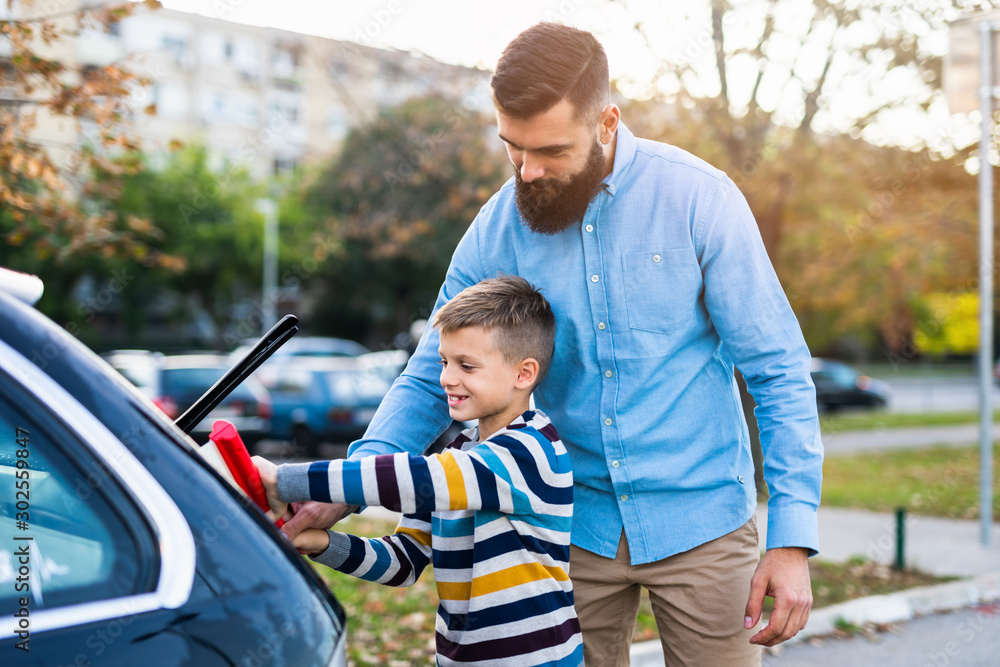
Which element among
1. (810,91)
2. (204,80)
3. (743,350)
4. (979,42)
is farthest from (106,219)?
(204,80)

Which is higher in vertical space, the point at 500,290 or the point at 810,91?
the point at 810,91

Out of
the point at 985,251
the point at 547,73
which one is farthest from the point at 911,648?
the point at 547,73

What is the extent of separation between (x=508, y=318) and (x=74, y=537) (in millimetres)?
962

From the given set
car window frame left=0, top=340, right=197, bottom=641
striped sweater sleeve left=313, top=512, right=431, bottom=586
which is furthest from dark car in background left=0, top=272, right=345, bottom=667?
striped sweater sleeve left=313, top=512, right=431, bottom=586

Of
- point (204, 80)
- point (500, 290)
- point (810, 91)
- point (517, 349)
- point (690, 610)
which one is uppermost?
point (204, 80)

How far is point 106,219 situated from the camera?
16.9 feet

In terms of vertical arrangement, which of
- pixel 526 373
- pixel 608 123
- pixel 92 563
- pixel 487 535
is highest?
pixel 608 123

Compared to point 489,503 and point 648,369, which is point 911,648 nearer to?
point 648,369

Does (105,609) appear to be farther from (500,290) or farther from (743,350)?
(743,350)

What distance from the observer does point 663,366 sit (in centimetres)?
203

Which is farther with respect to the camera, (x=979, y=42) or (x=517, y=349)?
(x=979, y=42)

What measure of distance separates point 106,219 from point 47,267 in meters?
29.0

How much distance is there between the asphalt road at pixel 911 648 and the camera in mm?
4734

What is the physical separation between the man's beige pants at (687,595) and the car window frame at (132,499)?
1143 millimetres
